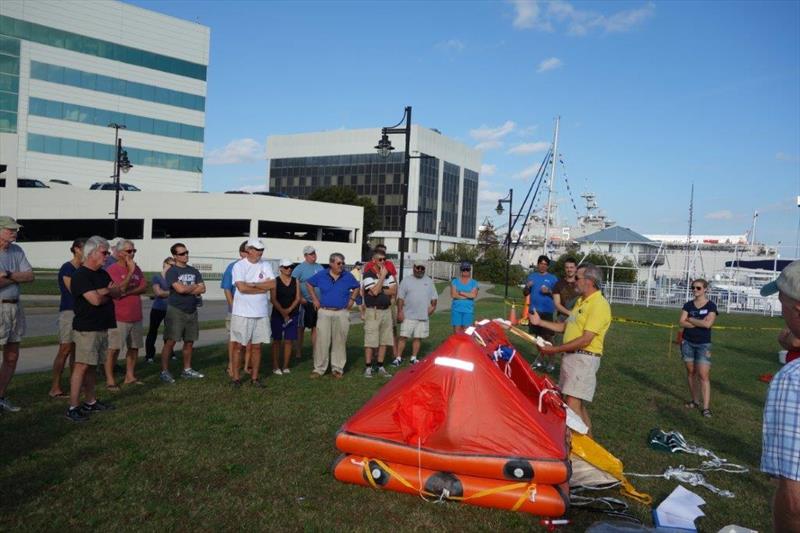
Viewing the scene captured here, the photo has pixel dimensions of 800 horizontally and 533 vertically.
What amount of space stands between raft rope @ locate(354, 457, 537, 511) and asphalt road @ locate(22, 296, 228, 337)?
10.9 m

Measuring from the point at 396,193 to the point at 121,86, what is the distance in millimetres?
36666

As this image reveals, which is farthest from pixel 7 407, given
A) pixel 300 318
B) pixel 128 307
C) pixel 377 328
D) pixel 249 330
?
pixel 300 318

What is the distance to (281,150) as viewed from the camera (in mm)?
90688

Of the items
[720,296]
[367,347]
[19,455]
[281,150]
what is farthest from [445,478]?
[281,150]

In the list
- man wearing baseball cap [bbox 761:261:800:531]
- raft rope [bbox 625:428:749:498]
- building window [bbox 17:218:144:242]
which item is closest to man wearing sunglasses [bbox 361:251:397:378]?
raft rope [bbox 625:428:749:498]

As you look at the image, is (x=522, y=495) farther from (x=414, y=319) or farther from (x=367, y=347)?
(x=414, y=319)

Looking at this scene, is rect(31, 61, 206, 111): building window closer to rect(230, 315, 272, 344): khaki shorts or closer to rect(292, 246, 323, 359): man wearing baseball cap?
rect(292, 246, 323, 359): man wearing baseball cap

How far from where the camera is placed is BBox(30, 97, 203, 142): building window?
5066cm

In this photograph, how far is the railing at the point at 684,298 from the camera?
3491cm

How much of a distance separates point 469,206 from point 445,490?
90292 millimetres

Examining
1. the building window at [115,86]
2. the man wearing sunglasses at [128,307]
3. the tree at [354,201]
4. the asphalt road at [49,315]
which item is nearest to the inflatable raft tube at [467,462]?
the man wearing sunglasses at [128,307]

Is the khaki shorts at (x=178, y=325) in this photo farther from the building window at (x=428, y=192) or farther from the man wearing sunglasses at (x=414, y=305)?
the building window at (x=428, y=192)

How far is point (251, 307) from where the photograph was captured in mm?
8758

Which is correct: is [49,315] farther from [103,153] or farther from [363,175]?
[363,175]
